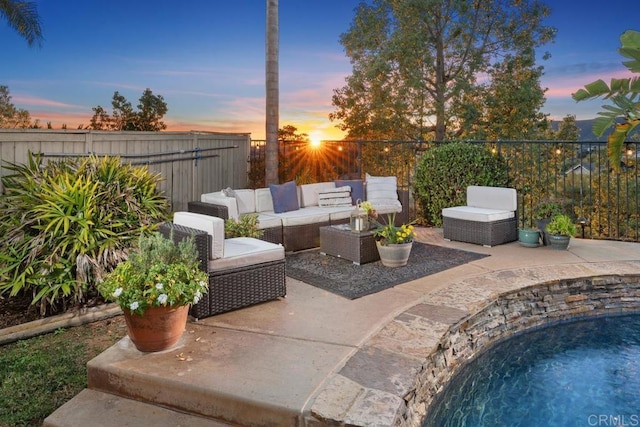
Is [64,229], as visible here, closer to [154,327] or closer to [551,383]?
[154,327]

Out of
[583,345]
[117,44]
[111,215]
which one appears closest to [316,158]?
[117,44]

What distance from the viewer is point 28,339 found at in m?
3.32

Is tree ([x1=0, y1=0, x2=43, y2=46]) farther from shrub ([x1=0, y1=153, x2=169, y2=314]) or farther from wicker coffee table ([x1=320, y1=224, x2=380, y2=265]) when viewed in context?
wicker coffee table ([x1=320, y1=224, x2=380, y2=265])

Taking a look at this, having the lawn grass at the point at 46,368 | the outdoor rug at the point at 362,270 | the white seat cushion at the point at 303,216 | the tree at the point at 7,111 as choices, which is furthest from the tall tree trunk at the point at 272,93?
the tree at the point at 7,111

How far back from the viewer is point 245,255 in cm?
353

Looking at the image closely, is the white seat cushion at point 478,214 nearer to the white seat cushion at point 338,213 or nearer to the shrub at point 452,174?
the shrub at point 452,174

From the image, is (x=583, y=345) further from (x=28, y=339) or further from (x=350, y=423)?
(x=28, y=339)

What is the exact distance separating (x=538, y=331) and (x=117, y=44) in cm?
→ 889

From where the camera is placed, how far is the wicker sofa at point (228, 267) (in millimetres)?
3309

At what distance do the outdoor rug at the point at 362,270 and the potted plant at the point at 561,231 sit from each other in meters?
0.93

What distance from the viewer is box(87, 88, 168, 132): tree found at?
29.7 ft

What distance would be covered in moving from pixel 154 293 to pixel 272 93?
4.57m

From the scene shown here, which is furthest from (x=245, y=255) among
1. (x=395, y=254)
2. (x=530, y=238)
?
(x=530, y=238)

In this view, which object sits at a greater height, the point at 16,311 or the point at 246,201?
the point at 246,201
